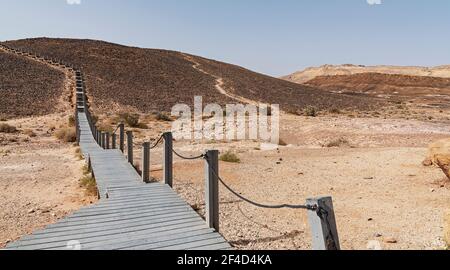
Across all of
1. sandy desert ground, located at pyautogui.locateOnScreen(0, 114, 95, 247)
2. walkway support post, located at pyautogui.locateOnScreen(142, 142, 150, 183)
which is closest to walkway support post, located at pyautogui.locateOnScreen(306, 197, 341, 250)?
sandy desert ground, located at pyautogui.locateOnScreen(0, 114, 95, 247)

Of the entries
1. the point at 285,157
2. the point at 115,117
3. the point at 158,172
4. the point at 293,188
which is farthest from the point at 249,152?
the point at 115,117

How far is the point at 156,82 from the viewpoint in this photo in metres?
51.7

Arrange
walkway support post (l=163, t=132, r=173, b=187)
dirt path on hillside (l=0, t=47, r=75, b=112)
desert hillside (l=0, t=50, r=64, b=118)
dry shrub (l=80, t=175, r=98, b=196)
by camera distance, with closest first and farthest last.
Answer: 1. walkway support post (l=163, t=132, r=173, b=187)
2. dry shrub (l=80, t=175, r=98, b=196)
3. desert hillside (l=0, t=50, r=64, b=118)
4. dirt path on hillside (l=0, t=47, r=75, b=112)

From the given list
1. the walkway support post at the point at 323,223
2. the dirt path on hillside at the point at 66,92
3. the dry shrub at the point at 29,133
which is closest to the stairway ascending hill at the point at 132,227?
the walkway support post at the point at 323,223

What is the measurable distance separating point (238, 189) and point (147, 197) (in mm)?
3724

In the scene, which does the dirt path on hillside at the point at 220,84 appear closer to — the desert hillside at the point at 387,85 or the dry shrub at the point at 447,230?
the desert hillside at the point at 387,85

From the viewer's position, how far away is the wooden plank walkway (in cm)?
495

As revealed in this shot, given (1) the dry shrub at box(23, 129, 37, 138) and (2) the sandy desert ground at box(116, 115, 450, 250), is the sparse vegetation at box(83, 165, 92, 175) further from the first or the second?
Answer: (1) the dry shrub at box(23, 129, 37, 138)

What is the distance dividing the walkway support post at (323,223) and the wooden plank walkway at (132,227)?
1641 millimetres

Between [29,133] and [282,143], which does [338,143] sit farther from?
[29,133]

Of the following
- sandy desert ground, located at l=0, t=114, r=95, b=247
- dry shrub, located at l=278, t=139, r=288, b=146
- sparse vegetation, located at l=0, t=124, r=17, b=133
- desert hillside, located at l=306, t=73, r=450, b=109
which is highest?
desert hillside, located at l=306, t=73, r=450, b=109

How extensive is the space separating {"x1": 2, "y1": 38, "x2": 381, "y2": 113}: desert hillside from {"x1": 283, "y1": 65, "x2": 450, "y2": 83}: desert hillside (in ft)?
143
